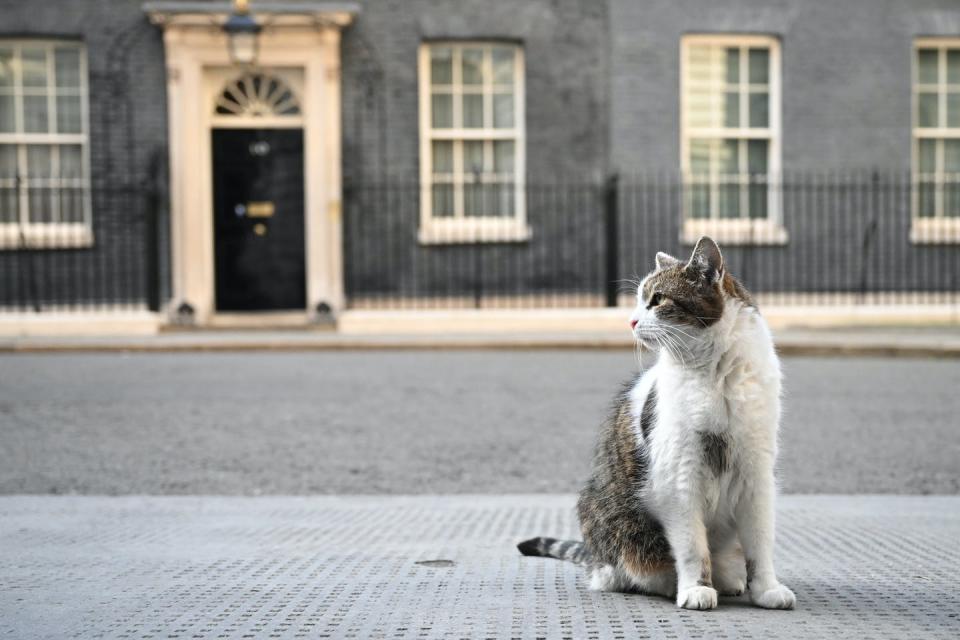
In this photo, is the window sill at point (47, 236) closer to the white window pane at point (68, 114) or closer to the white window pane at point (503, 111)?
the white window pane at point (68, 114)

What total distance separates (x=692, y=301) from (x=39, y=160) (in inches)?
606

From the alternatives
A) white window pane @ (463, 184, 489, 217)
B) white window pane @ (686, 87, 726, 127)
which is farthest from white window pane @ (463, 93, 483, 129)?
white window pane @ (686, 87, 726, 127)

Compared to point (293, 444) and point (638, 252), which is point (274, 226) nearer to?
point (638, 252)

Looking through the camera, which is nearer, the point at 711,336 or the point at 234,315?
the point at 711,336

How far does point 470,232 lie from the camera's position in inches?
684

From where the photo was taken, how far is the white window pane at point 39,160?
17203 millimetres

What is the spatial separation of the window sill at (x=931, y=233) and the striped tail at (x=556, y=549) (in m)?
15.2

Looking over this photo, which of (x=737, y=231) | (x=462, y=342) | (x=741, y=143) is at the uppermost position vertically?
(x=741, y=143)

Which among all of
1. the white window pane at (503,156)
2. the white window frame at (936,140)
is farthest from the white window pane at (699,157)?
the white window frame at (936,140)

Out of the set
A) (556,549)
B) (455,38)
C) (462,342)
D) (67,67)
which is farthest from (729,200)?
(556,549)

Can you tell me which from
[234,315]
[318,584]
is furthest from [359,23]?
[318,584]

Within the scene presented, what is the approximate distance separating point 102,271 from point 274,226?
7.74 ft

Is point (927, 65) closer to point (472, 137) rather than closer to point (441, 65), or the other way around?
point (472, 137)

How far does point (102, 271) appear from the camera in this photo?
17.1 meters
